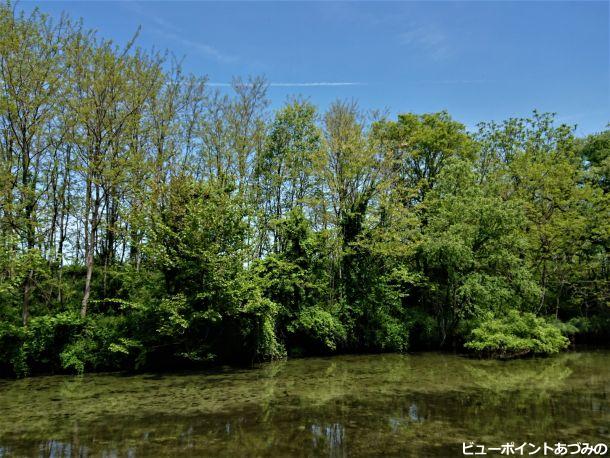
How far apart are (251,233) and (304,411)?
9.63 m

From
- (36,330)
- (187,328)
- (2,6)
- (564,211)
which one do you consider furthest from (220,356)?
(564,211)

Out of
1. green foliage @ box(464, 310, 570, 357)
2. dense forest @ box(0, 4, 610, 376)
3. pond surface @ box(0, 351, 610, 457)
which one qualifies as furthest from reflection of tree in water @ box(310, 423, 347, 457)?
green foliage @ box(464, 310, 570, 357)

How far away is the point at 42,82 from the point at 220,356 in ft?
46.8

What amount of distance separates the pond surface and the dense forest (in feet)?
8.11

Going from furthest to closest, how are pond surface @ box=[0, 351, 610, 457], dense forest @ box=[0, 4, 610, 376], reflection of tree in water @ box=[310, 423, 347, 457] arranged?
dense forest @ box=[0, 4, 610, 376] → pond surface @ box=[0, 351, 610, 457] → reflection of tree in water @ box=[310, 423, 347, 457]

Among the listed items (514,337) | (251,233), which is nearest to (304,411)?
(251,233)

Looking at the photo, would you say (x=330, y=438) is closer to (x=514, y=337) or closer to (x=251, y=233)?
(x=251, y=233)

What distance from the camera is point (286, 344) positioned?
73.2 ft

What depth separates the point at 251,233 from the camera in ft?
64.3

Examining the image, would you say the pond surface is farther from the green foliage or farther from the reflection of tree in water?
the green foliage

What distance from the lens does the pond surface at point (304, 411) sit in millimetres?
8781

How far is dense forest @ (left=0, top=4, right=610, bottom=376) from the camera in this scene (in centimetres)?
1805

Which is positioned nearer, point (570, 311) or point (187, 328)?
point (187, 328)

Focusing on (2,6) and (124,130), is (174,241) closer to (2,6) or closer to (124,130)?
(124,130)
